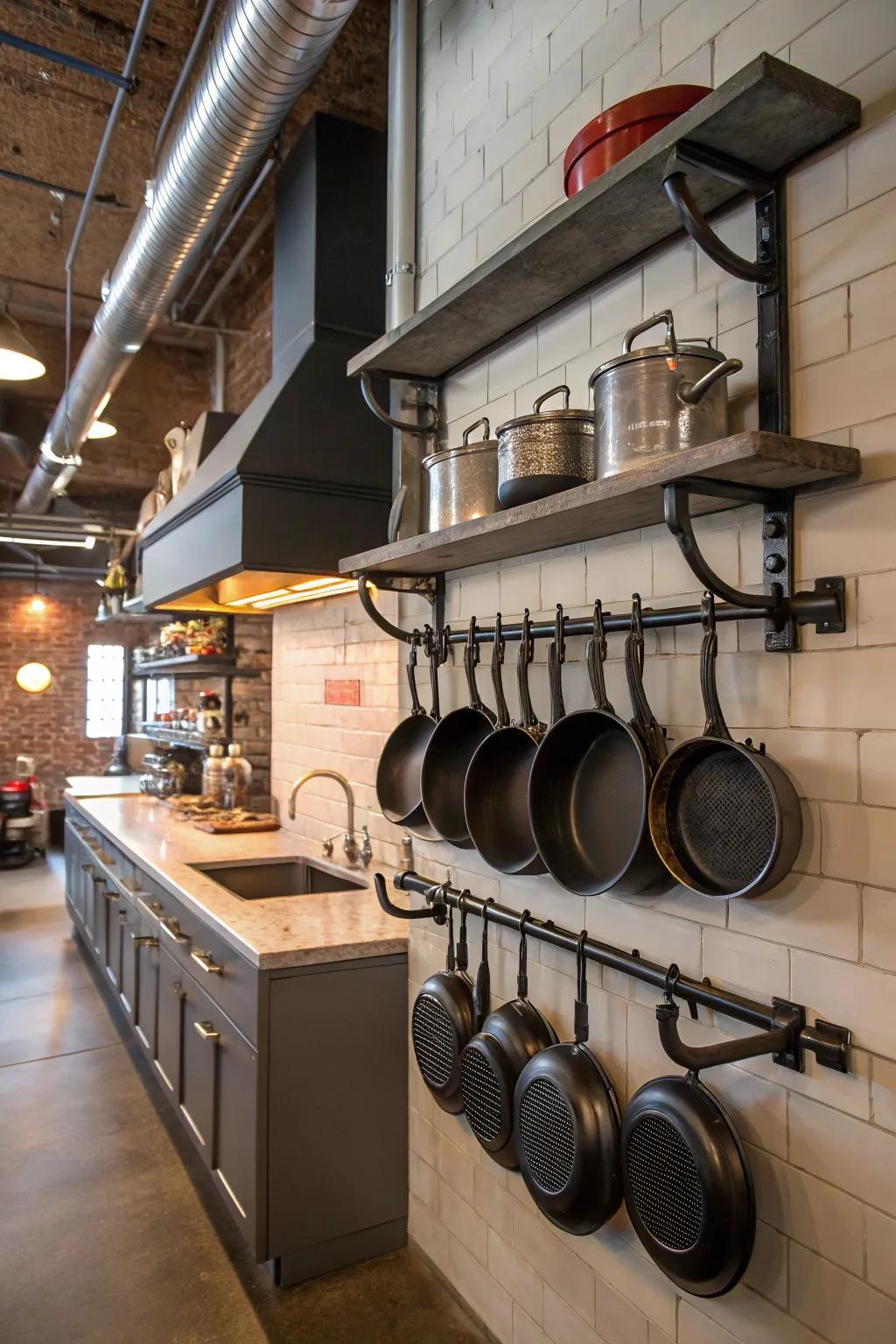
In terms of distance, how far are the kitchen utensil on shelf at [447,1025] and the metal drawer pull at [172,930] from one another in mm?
1014

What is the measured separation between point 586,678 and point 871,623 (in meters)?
0.59

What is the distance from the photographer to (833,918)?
1126 mm

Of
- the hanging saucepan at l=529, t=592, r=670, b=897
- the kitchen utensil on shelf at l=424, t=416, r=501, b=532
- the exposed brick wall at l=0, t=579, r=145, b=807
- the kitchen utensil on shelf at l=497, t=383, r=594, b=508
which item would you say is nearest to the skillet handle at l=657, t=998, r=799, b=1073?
the hanging saucepan at l=529, t=592, r=670, b=897

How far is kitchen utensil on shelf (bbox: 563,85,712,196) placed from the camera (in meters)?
1.26

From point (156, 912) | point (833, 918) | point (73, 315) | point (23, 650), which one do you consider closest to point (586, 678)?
point (833, 918)

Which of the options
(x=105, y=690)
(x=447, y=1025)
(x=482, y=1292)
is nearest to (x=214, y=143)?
(x=447, y=1025)

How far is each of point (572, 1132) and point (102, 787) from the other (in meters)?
5.05

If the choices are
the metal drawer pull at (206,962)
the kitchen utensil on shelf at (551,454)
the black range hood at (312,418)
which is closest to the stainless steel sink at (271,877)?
the metal drawer pull at (206,962)

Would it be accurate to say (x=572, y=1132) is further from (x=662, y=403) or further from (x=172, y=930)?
(x=172, y=930)

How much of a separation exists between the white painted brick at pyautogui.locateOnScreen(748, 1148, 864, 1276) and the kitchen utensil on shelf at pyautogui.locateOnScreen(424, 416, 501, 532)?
1.13 metres

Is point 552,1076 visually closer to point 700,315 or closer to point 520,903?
point 520,903

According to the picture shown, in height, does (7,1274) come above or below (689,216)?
below

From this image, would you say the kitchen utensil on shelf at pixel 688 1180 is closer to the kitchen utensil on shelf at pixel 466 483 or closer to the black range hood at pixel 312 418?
the kitchen utensil on shelf at pixel 466 483

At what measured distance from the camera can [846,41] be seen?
1.14m
